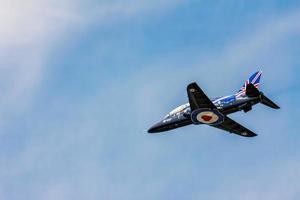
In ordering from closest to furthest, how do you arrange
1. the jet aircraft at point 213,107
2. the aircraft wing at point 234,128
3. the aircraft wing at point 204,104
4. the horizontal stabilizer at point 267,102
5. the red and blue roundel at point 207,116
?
1. the aircraft wing at point 204,104
2. the jet aircraft at point 213,107
3. the horizontal stabilizer at point 267,102
4. the red and blue roundel at point 207,116
5. the aircraft wing at point 234,128

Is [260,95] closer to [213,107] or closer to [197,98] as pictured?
[213,107]

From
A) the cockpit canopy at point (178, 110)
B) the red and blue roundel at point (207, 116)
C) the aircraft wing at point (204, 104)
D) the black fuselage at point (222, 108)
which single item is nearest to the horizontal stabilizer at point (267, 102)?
the black fuselage at point (222, 108)

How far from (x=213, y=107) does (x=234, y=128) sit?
14586mm

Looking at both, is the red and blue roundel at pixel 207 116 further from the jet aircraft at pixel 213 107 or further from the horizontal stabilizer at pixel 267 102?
the horizontal stabilizer at pixel 267 102

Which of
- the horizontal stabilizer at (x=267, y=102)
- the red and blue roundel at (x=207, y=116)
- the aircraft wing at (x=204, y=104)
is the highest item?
the aircraft wing at (x=204, y=104)

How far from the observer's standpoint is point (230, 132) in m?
195

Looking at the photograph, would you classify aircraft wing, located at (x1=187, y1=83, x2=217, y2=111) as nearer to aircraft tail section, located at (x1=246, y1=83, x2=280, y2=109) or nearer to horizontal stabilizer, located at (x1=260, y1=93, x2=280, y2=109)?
aircraft tail section, located at (x1=246, y1=83, x2=280, y2=109)

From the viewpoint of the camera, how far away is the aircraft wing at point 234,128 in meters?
191

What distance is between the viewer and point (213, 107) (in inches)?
7136

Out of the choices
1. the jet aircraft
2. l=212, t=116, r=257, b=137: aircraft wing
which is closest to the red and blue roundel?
the jet aircraft

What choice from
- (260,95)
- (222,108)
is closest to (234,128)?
(222,108)

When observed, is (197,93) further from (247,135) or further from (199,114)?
(247,135)

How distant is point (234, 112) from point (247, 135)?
45.2ft

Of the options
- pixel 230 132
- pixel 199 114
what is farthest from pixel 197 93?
pixel 230 132
